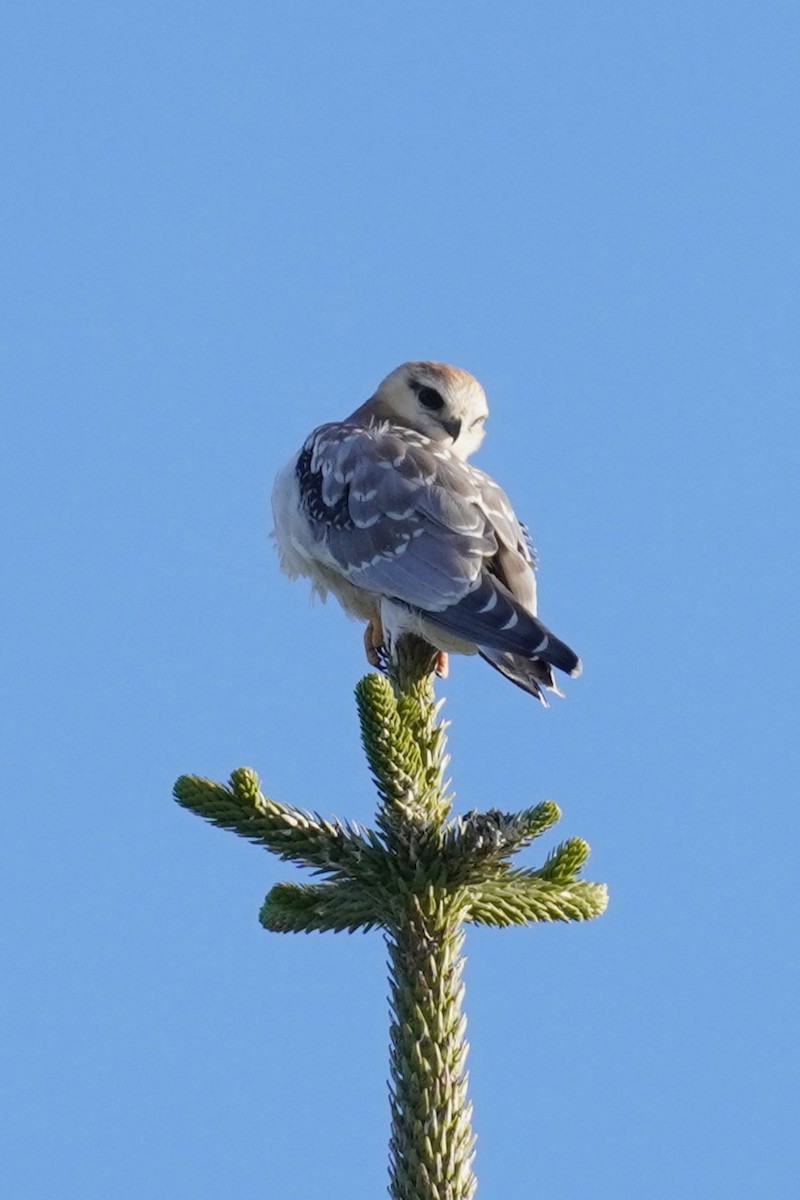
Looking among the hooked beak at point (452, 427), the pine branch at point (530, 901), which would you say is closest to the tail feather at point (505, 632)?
the pine branch at point (530, 901)

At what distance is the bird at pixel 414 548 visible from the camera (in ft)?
17.9

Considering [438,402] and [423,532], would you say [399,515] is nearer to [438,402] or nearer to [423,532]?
[423,532]

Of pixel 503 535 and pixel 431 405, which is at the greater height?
pixel 431 405

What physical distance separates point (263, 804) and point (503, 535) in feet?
8.97

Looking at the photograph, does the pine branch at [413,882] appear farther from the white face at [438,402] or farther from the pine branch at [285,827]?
the white face at [438,402]

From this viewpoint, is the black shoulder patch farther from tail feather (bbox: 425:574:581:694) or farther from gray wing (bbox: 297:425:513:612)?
tail feather (bbox: 425:574:581:694)

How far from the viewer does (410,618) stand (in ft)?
19.7

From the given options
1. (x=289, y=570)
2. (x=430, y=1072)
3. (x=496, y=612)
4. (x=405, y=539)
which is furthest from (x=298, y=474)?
(x=430, y=1072)

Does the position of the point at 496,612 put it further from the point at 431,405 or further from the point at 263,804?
the point at 431,405

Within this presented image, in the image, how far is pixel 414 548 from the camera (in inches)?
243

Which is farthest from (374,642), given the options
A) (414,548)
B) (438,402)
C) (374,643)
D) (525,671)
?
(438,402)

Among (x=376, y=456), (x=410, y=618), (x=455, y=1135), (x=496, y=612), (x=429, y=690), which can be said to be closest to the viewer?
(x=455, y=1135)

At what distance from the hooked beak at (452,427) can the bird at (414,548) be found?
59cm

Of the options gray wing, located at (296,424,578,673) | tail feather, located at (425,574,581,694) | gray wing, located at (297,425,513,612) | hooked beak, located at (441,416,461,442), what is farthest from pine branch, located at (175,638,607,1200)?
hooked beak, located at (441,416,461,442)
